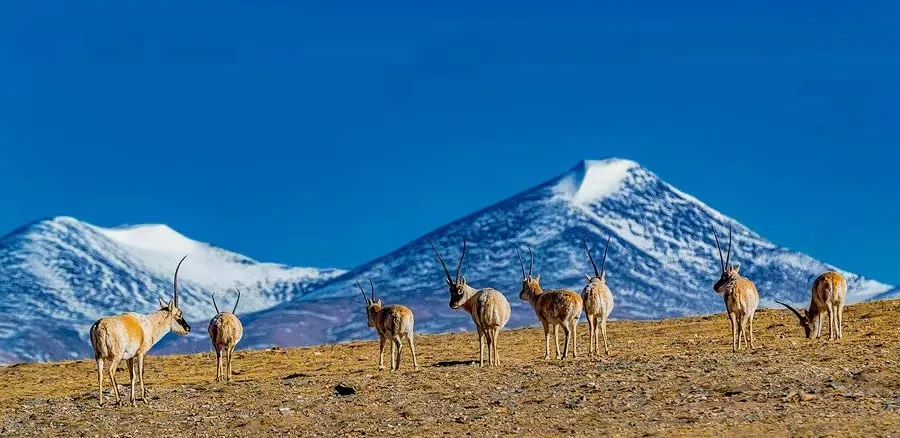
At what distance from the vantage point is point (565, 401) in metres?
27.4

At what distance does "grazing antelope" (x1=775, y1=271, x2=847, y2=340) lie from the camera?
126 ft

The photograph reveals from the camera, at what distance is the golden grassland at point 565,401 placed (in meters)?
24.9

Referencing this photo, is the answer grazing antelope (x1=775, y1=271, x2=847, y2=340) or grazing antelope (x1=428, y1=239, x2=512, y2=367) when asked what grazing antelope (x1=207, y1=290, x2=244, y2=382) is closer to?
grazing antelope (x1=428, y1=239, x2=512, y2=367)

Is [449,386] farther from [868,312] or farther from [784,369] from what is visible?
[868,312]

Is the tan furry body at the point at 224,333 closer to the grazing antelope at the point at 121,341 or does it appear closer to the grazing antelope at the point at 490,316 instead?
the grazing antelope at the point at 121,341

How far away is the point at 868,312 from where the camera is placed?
4809 cm

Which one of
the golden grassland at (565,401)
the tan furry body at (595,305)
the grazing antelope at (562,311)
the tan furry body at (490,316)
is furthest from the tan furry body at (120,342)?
the tan furry body at (595,305)

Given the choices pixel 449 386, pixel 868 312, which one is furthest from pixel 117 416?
pixel 868 312

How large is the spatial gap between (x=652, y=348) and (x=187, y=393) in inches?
508

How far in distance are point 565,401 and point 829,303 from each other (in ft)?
44.9

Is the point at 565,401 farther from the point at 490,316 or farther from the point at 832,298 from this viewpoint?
the point at 832,298

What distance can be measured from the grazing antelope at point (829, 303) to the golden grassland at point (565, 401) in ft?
2.37

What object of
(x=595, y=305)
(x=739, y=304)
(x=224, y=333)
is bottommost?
(x=224, y=333)

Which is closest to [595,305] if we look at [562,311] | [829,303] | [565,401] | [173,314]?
[562,311]
